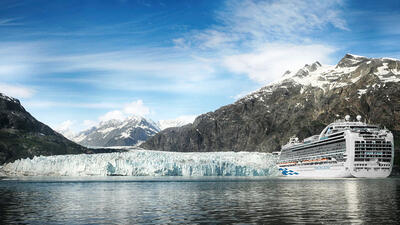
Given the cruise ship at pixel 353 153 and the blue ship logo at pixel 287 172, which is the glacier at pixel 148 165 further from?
the cruise ship at pixel 353 153

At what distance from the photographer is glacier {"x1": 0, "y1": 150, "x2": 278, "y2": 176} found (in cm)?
14888

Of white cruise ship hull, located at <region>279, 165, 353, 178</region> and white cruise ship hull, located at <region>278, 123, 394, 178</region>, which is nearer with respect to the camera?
white cruise ship hull, located at <region>278, 123, 394, 178</region>

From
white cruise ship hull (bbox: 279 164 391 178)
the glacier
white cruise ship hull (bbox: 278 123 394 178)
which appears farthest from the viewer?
the glacier

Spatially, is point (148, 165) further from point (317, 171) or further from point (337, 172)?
point (337, 172)

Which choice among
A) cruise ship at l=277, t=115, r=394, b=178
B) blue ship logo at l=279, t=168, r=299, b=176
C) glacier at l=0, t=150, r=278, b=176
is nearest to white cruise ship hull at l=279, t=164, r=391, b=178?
cruise ship at l=277, t=115, r=394, b=178

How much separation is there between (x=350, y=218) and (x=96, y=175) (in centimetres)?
13530

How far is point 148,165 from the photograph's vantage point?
5797 inches

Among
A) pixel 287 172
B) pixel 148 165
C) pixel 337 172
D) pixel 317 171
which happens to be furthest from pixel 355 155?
pixel 148 165

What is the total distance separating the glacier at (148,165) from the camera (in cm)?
14888

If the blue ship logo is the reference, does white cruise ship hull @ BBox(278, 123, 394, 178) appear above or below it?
above

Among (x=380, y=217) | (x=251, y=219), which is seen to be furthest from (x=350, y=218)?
(x=251, y=219)

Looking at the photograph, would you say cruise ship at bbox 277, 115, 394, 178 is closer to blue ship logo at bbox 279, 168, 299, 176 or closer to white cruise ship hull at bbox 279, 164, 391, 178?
white cruise ship hull at bbox 279, 164, 391, 178

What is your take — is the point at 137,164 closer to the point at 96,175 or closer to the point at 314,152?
the point at 96,175

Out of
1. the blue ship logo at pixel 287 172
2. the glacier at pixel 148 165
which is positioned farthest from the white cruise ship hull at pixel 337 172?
the glacier at pixel 148 165
